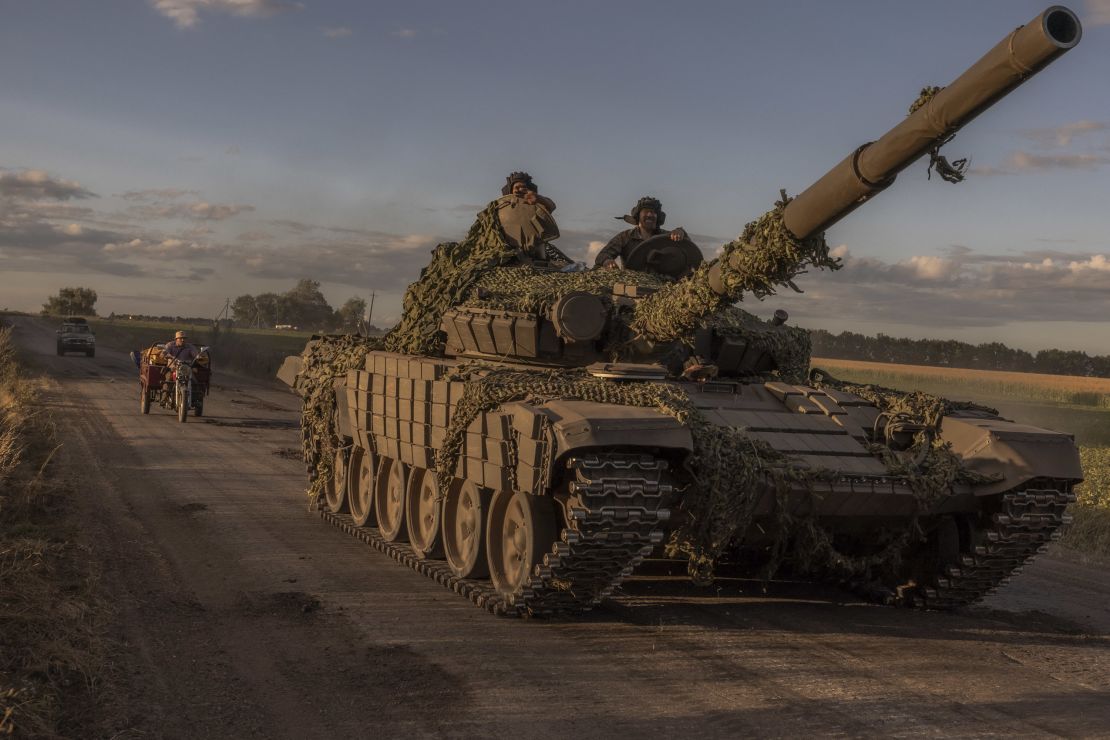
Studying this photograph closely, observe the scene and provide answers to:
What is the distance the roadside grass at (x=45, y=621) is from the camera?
6.09 meters

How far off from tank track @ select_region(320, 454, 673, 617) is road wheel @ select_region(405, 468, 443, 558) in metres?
2.27

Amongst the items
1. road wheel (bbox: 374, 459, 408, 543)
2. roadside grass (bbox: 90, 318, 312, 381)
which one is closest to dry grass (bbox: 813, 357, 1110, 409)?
roadside grass (bbox: 90, 318, 312, 381)

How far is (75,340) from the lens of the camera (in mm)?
52031

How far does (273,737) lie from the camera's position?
6246 millimetres

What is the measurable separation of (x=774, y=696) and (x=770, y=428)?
2.80 meters

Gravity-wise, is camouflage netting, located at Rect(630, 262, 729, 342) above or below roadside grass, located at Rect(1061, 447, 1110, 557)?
above

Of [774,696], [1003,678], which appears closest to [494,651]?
[774,696]

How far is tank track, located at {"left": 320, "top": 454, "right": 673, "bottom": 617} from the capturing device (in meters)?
8.13

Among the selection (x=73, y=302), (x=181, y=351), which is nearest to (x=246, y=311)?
(x=73, y=302)

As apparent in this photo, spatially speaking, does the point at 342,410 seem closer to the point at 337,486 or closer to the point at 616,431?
the point at 337,486

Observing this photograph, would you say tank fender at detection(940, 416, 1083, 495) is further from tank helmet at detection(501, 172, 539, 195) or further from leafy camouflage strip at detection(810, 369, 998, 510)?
tank helmet at detection(501, 172, 539, 195)

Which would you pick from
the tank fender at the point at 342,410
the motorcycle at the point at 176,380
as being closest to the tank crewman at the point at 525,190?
the tank fender at the point at 342,410

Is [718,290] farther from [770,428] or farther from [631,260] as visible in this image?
[631,260]

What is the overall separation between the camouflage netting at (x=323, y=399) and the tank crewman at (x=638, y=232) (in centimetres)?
304
